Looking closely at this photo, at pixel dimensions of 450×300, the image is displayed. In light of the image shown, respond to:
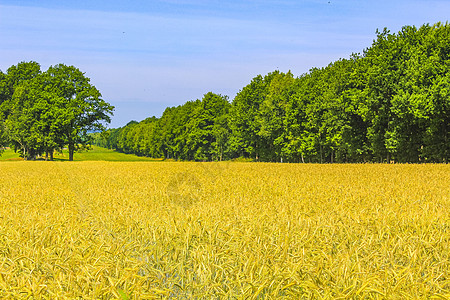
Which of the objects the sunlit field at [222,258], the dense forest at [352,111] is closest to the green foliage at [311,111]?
the dense forest at [352,111]

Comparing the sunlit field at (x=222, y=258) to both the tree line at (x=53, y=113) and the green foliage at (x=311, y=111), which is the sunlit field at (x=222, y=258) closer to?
the green foliage at (x=311, y=111)

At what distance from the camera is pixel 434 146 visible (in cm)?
4244

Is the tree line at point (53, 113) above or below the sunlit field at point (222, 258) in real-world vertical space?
above

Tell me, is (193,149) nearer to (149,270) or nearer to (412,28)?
(412,28)

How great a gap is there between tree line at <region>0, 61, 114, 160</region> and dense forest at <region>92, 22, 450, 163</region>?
709 centimetres

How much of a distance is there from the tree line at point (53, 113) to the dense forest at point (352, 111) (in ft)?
23.3

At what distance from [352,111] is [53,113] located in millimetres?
47609

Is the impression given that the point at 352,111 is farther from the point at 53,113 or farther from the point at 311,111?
the point at 53,113

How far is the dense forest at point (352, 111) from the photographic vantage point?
37.6 meters

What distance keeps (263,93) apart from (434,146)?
1422 inches

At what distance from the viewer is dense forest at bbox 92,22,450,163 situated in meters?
37.6

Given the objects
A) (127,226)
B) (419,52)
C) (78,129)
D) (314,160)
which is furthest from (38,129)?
(127,226)

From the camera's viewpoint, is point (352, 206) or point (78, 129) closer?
point (352, 206)

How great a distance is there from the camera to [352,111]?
4806cm
